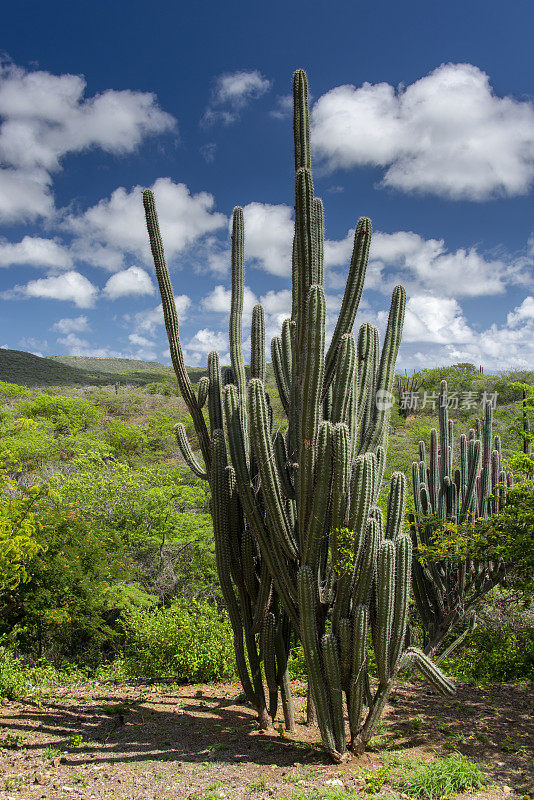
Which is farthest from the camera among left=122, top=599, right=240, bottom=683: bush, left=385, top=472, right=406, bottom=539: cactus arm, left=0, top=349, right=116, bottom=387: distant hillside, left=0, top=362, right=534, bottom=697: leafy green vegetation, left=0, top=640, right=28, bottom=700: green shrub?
left=0, top=349, right=116, bottom=387: distant hillside

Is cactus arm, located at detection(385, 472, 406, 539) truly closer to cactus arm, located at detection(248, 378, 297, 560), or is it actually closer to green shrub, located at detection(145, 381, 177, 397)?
cactus arm, located at detection(248, 378, 297, 560)

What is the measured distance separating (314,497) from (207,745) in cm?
324

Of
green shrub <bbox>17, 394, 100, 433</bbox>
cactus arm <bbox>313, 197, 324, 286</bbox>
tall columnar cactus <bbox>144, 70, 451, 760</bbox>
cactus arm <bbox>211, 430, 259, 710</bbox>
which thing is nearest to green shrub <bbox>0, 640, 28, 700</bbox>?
tall columnar cactus <bbox>144, 70, 451, 760</bbox>

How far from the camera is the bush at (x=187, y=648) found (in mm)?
8508

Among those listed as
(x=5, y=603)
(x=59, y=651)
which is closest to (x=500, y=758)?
(x=5, y=603)

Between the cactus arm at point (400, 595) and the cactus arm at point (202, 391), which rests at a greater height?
the cactus arm at point (202, 391)

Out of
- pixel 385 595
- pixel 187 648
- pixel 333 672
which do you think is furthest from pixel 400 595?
pixel 187 648

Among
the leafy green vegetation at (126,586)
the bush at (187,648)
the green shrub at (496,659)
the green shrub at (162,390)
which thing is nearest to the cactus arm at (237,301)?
the leafy green vegetation at (126,586)

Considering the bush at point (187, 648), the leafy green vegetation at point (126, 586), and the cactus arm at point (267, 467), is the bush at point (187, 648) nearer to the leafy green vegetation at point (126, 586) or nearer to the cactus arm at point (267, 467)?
the leafy green vegetation at point (126, 586)

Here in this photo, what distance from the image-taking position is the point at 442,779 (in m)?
4.39

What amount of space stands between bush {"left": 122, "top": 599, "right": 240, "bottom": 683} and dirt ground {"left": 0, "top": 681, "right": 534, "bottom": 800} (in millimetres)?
585

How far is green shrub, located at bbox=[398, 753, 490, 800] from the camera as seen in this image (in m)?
4.28

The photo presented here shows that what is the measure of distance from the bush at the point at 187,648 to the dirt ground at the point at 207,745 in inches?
23.0

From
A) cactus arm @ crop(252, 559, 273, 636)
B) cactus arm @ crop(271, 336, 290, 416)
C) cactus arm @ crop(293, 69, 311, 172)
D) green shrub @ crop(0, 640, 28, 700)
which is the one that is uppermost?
cactus arm @ crop(293, 69, 311, 172)
